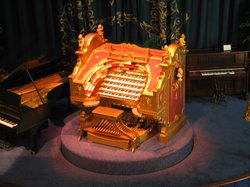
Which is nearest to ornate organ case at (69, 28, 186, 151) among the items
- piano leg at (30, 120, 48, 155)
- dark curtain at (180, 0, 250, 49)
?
piano leg at (30, 120, 48, 155)

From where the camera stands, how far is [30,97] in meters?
6.43

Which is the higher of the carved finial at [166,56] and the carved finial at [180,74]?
the carved finial at [166,56]

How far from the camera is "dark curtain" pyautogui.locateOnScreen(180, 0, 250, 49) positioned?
24.5 ft

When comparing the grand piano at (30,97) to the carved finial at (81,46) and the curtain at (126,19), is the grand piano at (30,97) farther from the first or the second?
the curtain at (126,19)

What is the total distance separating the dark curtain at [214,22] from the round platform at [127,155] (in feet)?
7.66

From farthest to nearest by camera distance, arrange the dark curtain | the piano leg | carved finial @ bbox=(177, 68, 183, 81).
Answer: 1. the dark curtain
2. the piano leg
3. carved finial @ bbox=(177, 68, 183, 81)

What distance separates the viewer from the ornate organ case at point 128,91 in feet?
17.9

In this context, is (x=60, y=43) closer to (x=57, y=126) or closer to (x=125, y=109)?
(x=57, y=126)

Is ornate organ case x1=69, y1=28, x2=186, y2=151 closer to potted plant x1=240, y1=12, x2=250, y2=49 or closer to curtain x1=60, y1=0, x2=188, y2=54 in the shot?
curtain x1=60, y1=0, x2=188, y2=54

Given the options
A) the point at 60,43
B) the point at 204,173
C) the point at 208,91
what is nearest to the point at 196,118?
the point at 208,91

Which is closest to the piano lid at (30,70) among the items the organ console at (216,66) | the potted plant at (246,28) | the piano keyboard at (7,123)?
the piano keyboard at (7,123)

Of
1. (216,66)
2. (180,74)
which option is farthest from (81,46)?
(216,66)

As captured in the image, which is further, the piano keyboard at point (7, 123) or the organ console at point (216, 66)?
Answer: the organ console at point (216, 66)

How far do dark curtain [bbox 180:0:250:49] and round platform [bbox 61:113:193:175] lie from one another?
234 cm
